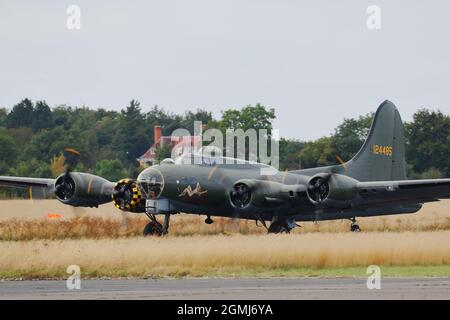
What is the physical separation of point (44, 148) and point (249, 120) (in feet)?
57.2

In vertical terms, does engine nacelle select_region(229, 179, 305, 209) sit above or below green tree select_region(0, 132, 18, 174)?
below

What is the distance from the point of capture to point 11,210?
5469 centimetres

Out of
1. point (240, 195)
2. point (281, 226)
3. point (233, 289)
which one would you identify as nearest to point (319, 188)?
point (281, 226)

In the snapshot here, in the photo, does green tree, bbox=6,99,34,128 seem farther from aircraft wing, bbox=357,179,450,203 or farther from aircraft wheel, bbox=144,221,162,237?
aircraft wing, bbox=357,179,450,203

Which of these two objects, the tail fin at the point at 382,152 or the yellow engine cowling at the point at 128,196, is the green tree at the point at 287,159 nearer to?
the tail fin at the point at 382,152

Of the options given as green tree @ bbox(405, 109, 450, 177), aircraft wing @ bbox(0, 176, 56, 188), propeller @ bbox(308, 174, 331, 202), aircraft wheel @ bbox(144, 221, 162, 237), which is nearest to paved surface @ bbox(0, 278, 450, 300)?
propeller @ bbox(308, 174, 331, 202)

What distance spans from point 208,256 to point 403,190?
11.0 m

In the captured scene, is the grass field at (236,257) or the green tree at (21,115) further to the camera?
the green tree at (21,115)

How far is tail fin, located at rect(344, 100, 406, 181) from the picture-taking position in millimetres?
39188

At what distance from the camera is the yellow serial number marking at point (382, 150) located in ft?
130

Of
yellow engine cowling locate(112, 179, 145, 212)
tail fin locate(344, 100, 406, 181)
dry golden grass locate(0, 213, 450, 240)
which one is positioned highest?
tail fin locate(344, 100, 406, 181)

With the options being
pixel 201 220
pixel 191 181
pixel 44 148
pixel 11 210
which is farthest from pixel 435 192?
pixel 44 148

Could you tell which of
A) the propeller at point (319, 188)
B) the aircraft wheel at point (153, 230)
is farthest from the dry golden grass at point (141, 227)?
the propeller at point (319, 188)
